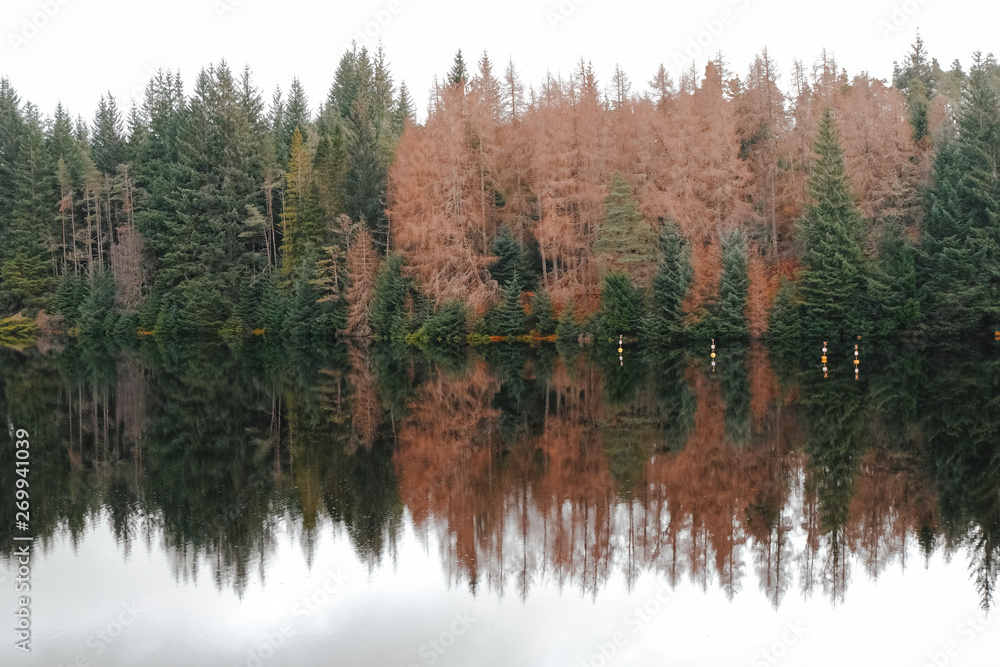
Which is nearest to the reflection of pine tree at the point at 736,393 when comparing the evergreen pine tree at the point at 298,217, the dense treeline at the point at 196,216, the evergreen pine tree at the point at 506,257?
the evergreen pine tree at the point at 506,257

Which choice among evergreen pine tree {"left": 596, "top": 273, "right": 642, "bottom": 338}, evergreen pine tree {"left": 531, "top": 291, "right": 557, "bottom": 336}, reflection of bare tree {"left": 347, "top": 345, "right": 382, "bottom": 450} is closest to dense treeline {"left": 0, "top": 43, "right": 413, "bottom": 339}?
evergreen pine tree {"left": 531, "top": 291, "right": 557, "bottom": 336}

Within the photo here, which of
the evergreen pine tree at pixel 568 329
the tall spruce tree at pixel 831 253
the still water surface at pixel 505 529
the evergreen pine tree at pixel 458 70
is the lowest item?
the still water surface at pixel 505 529

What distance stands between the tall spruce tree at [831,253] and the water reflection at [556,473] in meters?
11.3

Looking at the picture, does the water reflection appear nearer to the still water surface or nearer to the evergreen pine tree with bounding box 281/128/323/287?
the still water surface

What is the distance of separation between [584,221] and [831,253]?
12009 millimetres

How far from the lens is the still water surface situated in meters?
8.95

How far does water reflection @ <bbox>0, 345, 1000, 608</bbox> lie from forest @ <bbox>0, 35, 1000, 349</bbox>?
493 inches

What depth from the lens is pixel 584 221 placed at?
44.1m

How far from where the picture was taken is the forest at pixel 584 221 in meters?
39.5

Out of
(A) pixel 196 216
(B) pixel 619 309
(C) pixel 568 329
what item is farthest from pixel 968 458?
(A) pixel 196 216

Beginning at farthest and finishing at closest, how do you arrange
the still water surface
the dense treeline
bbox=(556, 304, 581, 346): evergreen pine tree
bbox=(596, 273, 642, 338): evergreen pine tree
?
the dense treeline
bbox=(556, 304, 581, 346): evergreen pine tree
bbox=(596, 273, 642, 338): evergreen pine tree
the still water surface

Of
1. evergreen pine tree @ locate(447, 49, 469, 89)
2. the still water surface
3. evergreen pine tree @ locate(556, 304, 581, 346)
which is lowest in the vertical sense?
the still water surface

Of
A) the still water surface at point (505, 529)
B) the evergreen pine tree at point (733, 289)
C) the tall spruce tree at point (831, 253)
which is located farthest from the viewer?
the evergreen pine tree at point (733, 289)

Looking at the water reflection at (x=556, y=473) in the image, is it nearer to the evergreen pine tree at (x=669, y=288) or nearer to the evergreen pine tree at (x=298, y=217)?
the evergreen pine tree at (x=669, y=288)
